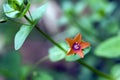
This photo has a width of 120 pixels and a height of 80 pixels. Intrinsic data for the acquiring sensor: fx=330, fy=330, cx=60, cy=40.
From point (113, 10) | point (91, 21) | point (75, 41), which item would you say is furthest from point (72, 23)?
point (75, 41)

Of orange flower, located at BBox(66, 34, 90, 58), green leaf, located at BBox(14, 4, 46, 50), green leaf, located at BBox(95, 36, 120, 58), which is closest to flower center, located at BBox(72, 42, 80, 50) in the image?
orange flower, located at BBox(66, 34, 90, 58)

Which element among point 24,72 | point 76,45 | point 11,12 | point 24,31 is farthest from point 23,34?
point 24,72

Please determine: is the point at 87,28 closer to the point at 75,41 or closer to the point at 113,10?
the point at 113,10

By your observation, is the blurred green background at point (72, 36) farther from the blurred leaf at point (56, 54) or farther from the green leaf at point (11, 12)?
the green leaf at point (11, 12)

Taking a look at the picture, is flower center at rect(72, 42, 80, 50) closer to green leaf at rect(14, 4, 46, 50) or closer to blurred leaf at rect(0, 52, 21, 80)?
green leaf at rect(14, 4, 46, 50)

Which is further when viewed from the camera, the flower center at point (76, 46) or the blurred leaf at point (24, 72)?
the blurred leaf at point (24, 72)

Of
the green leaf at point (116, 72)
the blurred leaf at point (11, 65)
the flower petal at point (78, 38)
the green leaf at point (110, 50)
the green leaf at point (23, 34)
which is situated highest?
the flower petal at point (78, 38)

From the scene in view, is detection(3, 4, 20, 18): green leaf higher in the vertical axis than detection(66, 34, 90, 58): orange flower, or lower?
higher

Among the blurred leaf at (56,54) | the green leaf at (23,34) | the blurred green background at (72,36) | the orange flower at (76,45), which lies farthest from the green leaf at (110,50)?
the green leaf at (23,34)

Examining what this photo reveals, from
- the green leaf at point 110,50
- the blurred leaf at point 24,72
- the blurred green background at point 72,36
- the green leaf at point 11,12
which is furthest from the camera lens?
the blurred leaf at point 24,72
